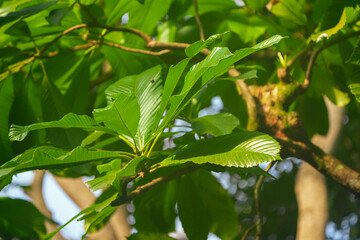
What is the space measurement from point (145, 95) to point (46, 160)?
0.69 ft

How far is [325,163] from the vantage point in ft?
2.69

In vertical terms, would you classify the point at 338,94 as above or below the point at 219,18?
below

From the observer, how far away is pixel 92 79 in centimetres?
Answer: 125

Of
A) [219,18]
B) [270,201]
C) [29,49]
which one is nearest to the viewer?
[29,49]

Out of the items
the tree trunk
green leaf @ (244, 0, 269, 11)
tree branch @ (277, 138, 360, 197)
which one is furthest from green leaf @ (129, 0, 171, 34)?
the tree trunk

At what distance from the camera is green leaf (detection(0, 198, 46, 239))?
852 millimetres

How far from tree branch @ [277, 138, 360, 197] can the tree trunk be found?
1.73 ft

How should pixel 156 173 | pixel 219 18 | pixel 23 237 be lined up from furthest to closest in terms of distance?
pixel 219 18
pixel 23 237
pixel 156 173

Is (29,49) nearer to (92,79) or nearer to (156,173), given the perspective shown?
(92,79)

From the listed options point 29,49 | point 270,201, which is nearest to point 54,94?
point 29,49

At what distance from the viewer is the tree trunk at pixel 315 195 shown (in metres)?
1.34

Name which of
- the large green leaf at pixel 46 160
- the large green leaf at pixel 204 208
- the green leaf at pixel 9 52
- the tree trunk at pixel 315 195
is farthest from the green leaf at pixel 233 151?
the tree trunk at pixel 315 195

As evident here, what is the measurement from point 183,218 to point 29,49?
53cm

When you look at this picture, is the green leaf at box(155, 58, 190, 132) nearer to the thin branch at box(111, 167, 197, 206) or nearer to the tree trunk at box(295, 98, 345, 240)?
the thin branch at box(111, 167, 197, 206)
